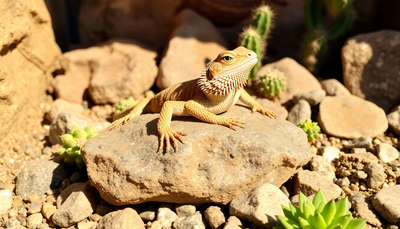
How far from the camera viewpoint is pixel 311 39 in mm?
5398

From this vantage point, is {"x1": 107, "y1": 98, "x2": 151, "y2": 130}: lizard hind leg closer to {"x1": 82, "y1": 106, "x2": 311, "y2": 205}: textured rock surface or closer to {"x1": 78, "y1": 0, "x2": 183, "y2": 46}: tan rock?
{"x1": 82, "y1": 106, "x2": 311, "y2": 205}: textured rock surface

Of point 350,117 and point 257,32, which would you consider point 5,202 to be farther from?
point 350,117

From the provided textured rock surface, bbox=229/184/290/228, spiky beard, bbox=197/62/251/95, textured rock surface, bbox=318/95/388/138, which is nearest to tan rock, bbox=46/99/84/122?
spiky beard, bbox=197/62/251/95

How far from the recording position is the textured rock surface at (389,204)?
2.79 metres

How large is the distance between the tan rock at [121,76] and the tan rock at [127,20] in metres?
1.06

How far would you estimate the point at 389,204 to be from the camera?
2846mm

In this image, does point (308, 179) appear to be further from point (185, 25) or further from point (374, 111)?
point (185, 25)

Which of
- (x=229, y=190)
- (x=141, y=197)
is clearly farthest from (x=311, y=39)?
(x=141, y=197)

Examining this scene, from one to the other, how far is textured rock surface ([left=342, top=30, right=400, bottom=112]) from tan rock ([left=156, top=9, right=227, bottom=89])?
2.34m

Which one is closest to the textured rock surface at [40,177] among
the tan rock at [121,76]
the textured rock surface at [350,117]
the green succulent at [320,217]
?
the tan rock at [121,76]

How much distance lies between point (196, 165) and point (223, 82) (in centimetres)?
94

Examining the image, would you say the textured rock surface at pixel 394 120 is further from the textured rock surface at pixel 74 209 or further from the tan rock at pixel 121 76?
the textured rock surface at pixel 74 209

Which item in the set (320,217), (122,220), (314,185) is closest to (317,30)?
(314,185)

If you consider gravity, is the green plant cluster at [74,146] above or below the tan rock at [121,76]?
below
